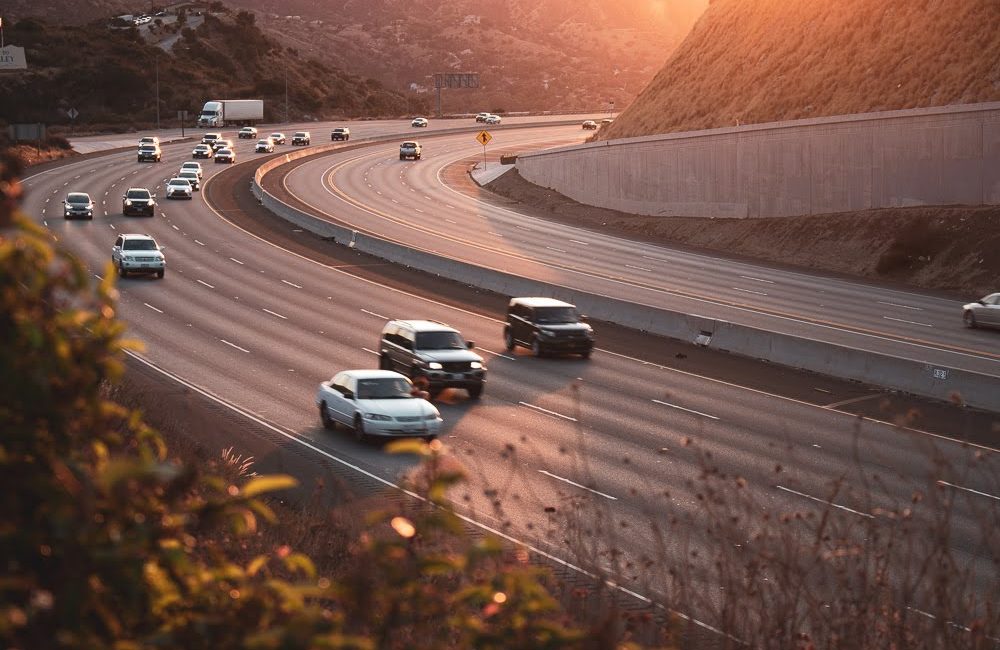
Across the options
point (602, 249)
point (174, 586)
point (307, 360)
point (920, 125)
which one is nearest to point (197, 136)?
point (602, 249)

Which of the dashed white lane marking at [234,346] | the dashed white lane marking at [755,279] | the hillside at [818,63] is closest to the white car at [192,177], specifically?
the hillside at [818,63]

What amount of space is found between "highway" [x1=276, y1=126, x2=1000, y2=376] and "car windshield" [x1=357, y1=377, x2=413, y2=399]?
610 inches

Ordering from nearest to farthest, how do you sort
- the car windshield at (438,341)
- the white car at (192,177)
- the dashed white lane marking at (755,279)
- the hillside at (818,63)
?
the car windshield at (438,341)
the dashed white lane marking at (755,279)
the hillside at (818,63)
the white car at (192,177)

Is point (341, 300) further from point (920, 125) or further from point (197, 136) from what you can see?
point (197, 136)

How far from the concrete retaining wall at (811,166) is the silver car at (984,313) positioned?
14568 millimetres

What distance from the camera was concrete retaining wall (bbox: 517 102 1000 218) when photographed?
5431 centimetres

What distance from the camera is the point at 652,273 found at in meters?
54.4

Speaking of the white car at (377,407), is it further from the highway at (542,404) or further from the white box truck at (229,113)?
the white box truck at (229,113)

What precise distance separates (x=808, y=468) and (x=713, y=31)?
7171 centimetres

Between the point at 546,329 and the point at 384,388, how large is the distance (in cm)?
984

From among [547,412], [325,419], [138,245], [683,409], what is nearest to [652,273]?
[138,245]

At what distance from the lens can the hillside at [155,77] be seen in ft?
478

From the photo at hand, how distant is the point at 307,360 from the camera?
111ft

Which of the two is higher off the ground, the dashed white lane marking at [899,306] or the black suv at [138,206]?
the dashed white lane marking at [899,306]
